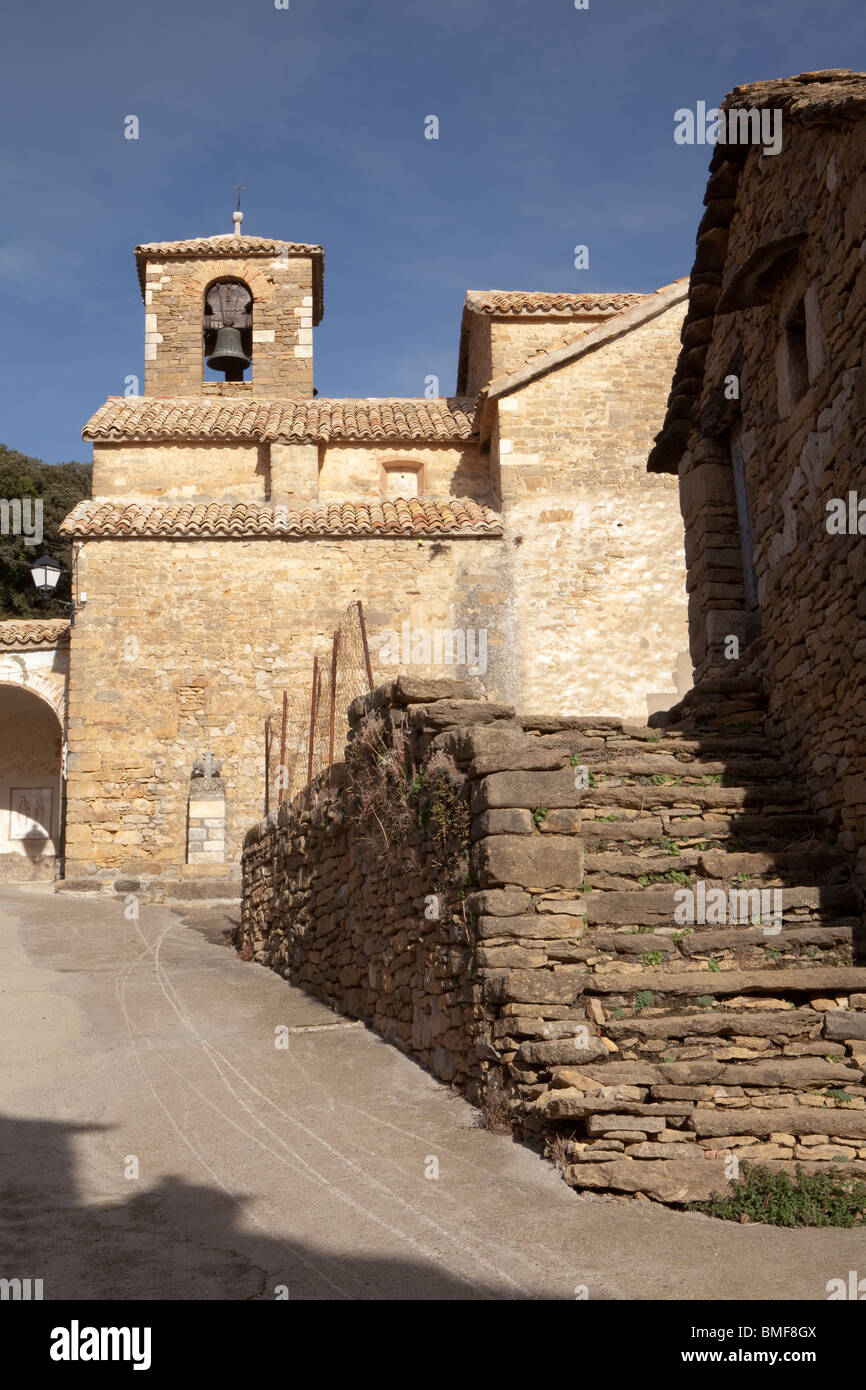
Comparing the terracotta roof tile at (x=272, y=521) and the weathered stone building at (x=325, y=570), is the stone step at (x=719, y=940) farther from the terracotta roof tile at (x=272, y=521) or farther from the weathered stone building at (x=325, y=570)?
the terracotta roof tile at (x=272, y=521)

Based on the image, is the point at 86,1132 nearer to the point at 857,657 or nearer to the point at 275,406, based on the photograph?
the point at 857,657

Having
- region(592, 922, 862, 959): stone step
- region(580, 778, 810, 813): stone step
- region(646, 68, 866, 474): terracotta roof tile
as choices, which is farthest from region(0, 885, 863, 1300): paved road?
region(646, 68, 866, 474): terracotta roof tile

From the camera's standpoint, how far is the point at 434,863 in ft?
22.7

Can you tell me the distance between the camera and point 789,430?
26.3ft

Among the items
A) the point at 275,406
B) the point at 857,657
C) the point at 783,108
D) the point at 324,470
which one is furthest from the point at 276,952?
the point at 275,406

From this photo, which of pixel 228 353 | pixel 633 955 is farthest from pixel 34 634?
pixel 633 955

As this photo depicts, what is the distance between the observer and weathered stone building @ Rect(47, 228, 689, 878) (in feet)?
57.4

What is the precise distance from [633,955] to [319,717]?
8.05 metres

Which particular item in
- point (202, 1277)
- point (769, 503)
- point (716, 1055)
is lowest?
point (202, 1277)

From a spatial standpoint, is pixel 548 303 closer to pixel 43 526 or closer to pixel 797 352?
pixel 797 352

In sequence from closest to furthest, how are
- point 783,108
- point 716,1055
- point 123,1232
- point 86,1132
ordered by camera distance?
point 123,1232 < point 716,1055 < point 86,1132 < point 783,108

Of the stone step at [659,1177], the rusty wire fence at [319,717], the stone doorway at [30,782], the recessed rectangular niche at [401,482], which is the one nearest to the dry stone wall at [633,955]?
the stone step at [659,1177]

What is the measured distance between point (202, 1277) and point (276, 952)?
683 cm

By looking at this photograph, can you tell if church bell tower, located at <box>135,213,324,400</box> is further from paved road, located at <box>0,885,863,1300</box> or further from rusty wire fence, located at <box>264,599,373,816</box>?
paved road, located at <box>0,885,863,1300</box>
